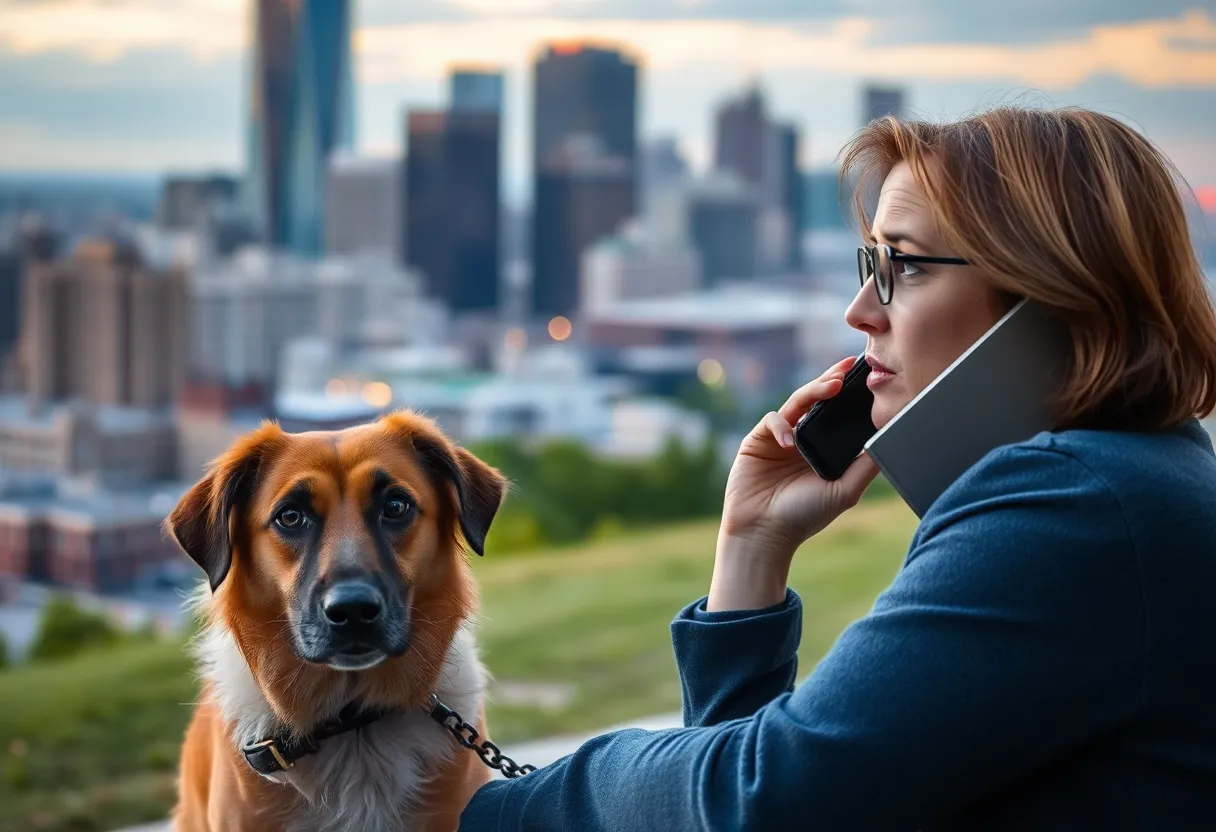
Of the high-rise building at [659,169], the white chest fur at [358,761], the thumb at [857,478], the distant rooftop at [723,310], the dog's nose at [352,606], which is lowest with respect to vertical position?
the white chest fur at [358,761]

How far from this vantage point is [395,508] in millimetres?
1476

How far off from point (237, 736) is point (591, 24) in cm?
650

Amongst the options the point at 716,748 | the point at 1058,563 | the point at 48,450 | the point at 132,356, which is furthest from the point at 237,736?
the point at 132,356

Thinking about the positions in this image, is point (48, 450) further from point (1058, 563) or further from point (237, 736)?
point (1058, 563)

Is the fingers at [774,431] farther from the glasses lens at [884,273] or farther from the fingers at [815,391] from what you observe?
the glasses lens at [884,273]

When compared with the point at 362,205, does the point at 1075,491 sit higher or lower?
lower

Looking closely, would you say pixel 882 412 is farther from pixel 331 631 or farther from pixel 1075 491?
pixel 331 631

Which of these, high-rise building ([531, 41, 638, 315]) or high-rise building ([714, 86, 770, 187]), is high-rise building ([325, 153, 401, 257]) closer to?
high-rise building ([531, 41, 638, 315])

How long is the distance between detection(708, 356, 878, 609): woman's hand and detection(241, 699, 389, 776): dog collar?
50cm

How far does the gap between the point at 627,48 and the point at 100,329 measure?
3756 millimetres

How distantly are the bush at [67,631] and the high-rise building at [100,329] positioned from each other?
103 centimetres

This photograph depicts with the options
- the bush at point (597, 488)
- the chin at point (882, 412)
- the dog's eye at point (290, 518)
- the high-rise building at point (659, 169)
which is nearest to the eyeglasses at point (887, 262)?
the chin at point (882, 412)

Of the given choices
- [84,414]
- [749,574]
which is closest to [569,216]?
[84,414]

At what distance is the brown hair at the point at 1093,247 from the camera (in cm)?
100
